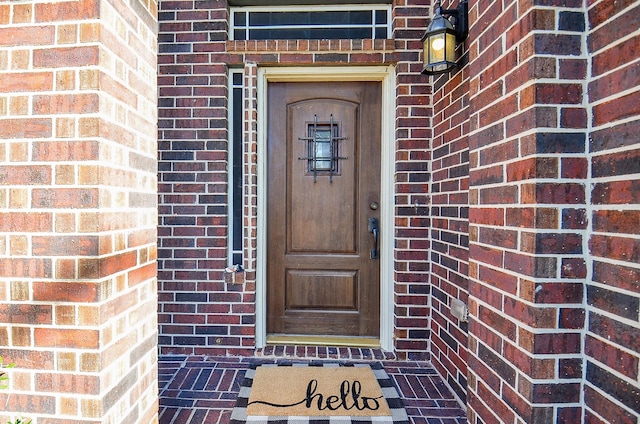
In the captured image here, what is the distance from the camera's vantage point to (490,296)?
1.31 metres

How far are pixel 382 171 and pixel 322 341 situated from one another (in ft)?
4.29

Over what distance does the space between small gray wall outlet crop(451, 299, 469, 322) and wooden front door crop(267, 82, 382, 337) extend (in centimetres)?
76

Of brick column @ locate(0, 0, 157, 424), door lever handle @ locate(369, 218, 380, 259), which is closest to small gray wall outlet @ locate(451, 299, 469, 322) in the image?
door lever handle @ locate(369, 218, 380, 259)

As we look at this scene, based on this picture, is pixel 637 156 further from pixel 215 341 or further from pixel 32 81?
pixel 215 341

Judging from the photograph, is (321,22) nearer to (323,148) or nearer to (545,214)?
(323,148)

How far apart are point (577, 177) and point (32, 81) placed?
1629 millimetres

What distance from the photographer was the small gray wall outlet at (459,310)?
1912mm

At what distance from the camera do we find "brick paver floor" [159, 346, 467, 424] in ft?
6.31

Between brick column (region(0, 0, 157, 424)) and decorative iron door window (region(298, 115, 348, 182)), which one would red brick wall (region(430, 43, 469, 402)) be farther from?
brick column (region(0, 0, 157, 424))

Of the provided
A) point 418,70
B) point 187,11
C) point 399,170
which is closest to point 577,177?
point 399,170

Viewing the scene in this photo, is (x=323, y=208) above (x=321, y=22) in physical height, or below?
below

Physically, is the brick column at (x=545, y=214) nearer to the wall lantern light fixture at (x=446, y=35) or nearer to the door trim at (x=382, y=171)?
the wall lantern light fixture at (x=446, y=35)

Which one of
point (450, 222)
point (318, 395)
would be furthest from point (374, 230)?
point (318, 395)

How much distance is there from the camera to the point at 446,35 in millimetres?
2037
